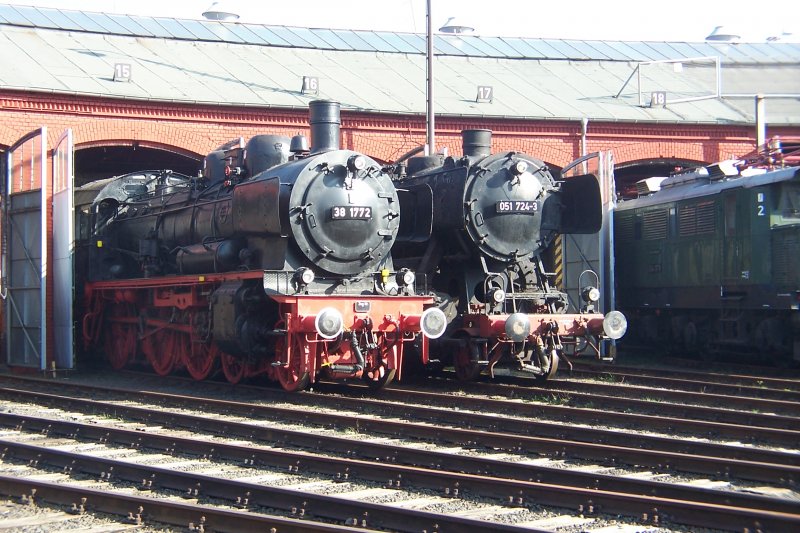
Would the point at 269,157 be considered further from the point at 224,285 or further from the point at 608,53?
the point at 608,53

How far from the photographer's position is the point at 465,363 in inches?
573

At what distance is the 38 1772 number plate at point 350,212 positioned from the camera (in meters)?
12.9

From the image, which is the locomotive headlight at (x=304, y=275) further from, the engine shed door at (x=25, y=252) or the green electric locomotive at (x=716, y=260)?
the green electric locomotive at (x=716, y=260)

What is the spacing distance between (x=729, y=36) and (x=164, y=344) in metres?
24.4

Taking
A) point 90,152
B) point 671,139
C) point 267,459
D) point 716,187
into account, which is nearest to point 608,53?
point 671,139

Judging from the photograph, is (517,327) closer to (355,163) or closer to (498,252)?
(498,252)

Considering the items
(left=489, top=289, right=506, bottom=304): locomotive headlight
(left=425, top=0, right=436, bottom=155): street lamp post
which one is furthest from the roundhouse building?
(left=489, top=289, right=506, bottom=304): locomotive headlight

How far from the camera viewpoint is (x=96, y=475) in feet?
27.5

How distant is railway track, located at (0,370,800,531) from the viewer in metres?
6.68

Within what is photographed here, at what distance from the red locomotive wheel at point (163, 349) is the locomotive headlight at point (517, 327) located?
5.59 metres

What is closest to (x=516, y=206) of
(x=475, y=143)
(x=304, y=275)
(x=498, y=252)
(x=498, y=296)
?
(x=498, y=252)

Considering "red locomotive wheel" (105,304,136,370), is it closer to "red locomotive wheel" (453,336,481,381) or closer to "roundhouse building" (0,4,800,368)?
"roundhouse building" (0,4,800,368)

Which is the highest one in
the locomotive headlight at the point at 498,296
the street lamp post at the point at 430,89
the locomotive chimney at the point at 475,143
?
the street lamp post at the point at 430,89

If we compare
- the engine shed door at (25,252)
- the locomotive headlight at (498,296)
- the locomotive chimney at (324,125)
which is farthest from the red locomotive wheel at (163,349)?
the locomotive headlight at (498,296)
